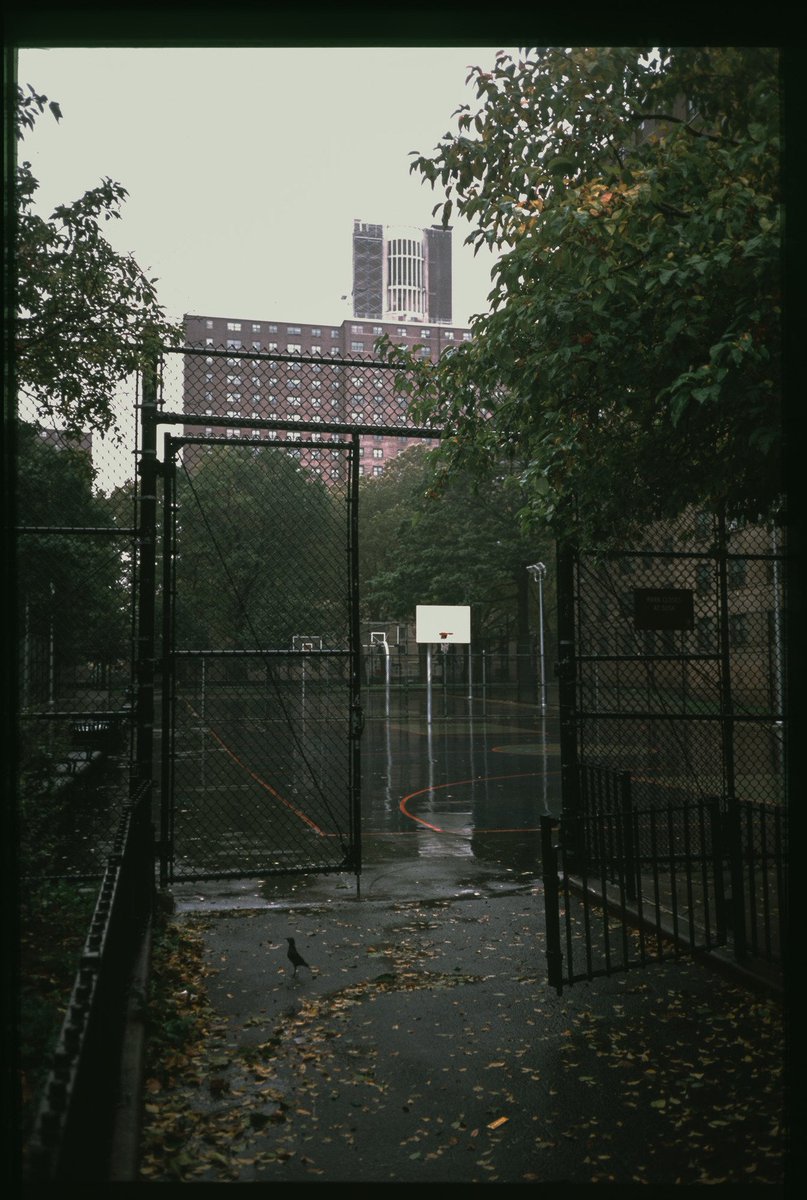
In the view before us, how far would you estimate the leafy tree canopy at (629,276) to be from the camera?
5.33 meters

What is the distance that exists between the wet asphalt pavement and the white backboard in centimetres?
3046

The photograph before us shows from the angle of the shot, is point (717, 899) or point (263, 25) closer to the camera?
point (263, 25)

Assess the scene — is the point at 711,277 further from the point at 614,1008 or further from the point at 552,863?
the point at 614,1008

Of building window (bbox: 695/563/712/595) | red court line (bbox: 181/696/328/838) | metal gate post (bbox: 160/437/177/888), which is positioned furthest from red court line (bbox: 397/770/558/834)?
metal gate post (bbox: 160/437/177/888)

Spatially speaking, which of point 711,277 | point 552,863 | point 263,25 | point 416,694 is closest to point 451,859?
point 552,863

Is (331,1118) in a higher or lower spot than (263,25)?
lower

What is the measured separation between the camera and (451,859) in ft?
33.7

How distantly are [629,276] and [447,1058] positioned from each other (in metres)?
4.32

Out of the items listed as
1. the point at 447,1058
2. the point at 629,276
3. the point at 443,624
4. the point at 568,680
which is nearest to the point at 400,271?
the point at 443,624

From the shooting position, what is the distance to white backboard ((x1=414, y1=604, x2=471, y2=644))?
3928 centimetres

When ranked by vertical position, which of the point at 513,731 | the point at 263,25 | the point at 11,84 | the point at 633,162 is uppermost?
the point at 633,162

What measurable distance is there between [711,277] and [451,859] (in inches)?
261

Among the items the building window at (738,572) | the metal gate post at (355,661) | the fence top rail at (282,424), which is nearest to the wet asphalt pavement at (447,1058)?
the metal gate post at (355,661)

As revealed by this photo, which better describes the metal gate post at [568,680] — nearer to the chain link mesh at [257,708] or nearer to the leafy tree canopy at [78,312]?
the chain link mesh at [257,708]
